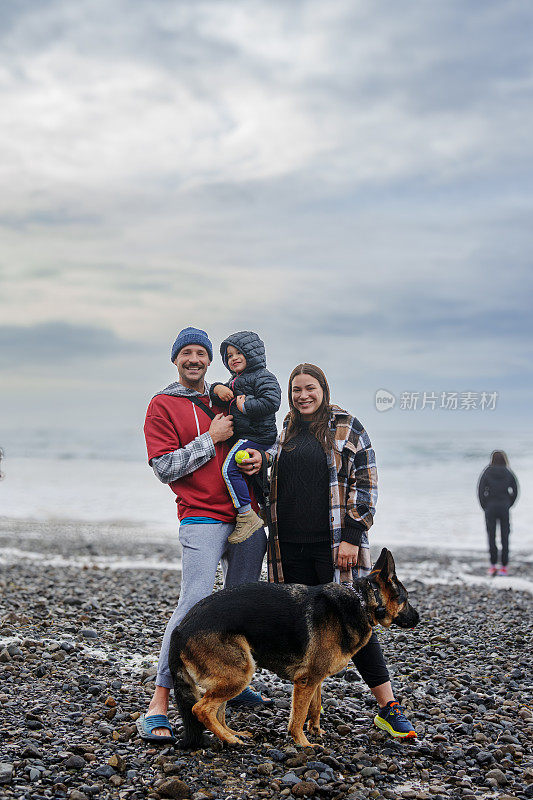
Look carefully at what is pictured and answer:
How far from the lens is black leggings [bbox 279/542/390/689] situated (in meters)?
5.23

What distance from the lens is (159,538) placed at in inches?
813

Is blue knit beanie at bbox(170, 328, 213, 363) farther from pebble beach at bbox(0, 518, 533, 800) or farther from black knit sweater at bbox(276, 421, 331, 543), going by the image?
pebble beach at bbox(0, 518, 533, 800)

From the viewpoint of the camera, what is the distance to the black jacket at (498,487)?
16188mm

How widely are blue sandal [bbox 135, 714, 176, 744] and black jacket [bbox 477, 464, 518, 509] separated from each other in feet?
41.0

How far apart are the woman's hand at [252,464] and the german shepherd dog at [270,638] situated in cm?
80

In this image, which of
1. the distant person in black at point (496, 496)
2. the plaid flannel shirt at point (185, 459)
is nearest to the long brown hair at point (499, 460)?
the distant person in black at point (496, 496)

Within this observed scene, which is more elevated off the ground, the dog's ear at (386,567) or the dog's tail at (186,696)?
the dog's ear at (386,567)

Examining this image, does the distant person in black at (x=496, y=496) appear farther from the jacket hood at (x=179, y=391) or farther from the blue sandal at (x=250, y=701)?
the jacket hood at (x=179, y=391)

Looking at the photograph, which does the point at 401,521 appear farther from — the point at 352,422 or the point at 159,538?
the point at 352,422

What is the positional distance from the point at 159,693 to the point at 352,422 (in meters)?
2.43

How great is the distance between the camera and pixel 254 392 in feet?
16.7

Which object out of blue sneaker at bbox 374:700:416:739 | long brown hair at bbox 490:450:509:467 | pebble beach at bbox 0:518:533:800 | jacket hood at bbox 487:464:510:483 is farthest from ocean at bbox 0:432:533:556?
blue sneaker at bbox 374:700:416:739

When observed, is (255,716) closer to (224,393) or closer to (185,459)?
(185,459)

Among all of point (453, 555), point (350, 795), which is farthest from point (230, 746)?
point (453, 555)
